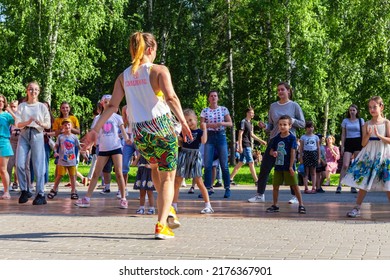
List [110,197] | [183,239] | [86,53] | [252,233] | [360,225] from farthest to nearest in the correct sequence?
[86,53] < [110,197] < [360,225] < [252,233] < [183,239]

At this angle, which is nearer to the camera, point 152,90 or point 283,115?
point 152,90

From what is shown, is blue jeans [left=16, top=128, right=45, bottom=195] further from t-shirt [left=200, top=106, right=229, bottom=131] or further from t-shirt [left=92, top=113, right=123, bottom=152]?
t-shirt [left=200, top=106, right=229, bottom=131]

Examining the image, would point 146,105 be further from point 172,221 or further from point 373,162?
point 373,162

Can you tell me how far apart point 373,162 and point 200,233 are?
372cm

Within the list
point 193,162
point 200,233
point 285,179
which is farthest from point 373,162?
point 200,233

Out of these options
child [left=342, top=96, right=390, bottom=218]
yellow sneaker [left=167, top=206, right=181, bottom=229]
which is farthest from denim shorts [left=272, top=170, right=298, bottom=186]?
yellow sneaker [left=167, top=206, right=181, bottom=229]

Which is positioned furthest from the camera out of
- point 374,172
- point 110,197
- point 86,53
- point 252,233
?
point 86,53

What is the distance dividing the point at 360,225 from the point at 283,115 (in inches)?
129

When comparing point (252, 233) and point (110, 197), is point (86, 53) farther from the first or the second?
point (252, 233)

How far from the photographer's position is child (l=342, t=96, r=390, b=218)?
480 inches

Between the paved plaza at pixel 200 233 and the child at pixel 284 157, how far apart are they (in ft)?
1.34

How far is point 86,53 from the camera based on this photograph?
143 feet

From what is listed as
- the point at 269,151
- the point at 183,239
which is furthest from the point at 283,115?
the point at 183,239

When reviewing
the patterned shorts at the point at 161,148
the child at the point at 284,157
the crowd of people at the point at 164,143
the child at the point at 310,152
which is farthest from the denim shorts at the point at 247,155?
the patterned shorts at the point at 161,148
